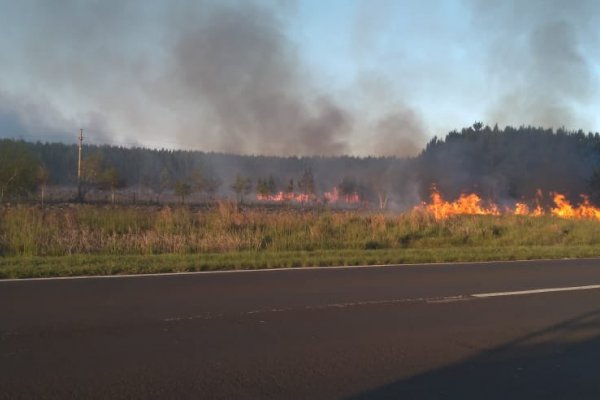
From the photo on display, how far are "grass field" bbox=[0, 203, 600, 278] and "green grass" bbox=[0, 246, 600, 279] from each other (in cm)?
2

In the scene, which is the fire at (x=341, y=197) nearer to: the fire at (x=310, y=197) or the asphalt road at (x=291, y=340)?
the fire at (x=310, y=197)

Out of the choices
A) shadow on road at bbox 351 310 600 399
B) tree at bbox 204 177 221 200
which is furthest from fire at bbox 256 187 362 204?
shadow on road at bbox 351 310 600 399

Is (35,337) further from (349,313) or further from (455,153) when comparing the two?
(455,153)

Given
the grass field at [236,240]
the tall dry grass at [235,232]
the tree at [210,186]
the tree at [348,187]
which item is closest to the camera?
the grass field at [236,240]

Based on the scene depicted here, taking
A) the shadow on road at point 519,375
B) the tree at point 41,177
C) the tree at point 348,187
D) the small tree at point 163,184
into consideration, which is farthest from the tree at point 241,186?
the shadow on road at point 519,375

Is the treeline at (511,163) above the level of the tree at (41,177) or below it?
above

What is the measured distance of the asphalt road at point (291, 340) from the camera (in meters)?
4.31

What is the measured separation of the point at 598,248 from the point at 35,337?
17082 millimetres

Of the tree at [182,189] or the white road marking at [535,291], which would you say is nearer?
the white road marking at [535,291]

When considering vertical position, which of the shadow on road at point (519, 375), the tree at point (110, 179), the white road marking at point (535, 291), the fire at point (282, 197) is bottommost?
the shadow on road at point (519, 375)

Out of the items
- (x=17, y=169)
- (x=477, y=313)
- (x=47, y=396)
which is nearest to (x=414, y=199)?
(x=17, y=169)

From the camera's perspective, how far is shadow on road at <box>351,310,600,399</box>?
4270mm

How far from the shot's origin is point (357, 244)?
52.6 feet

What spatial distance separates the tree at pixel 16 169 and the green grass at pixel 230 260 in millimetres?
27282
